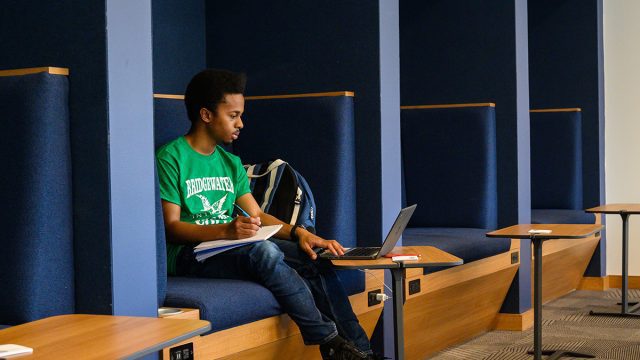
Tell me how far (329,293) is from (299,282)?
0.60 feet

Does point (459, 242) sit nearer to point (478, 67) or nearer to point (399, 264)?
point (478, 67)

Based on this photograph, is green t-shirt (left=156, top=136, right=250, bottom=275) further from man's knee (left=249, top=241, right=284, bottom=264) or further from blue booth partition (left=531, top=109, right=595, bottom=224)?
blue booth partition (left=531, top=109, right=595, bottom=224)

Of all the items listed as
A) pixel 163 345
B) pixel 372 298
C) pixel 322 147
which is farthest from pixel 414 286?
pixel 163 345

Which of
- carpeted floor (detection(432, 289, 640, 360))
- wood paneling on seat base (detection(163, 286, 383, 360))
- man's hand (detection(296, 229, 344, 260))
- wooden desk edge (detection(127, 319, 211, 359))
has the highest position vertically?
man's hand (detection(296, 229, 344, 260))

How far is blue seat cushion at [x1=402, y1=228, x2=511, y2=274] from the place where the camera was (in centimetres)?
495

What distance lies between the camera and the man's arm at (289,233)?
3.52 meters

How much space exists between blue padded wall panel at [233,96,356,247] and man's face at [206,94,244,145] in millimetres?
657

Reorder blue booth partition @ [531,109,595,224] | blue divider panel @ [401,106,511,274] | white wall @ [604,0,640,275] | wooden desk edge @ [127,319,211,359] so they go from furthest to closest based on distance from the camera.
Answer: white wall @ [604,0,640,275]
blue booth partition @ [531,109,595,224]
blue divider panel @ [401,106,511,274]
wooden desk edge @ [127,319,211,359]

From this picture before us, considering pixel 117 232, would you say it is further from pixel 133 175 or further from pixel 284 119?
pixel 284 119

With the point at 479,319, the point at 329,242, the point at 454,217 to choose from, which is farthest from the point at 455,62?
the point at 329,242

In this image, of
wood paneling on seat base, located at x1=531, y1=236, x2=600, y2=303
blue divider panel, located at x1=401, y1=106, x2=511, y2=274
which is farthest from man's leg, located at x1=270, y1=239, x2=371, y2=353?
wood paneling on seat base, located at x1=531, y1=236, x2=600, y2=303

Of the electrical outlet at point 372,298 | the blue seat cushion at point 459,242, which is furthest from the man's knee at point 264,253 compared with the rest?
the blue seat cushion at point 459,242

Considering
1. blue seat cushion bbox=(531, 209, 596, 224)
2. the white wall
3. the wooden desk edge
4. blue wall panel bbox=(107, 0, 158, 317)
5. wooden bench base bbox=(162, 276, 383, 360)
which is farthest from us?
the white wall

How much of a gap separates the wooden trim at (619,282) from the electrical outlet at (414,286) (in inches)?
139
